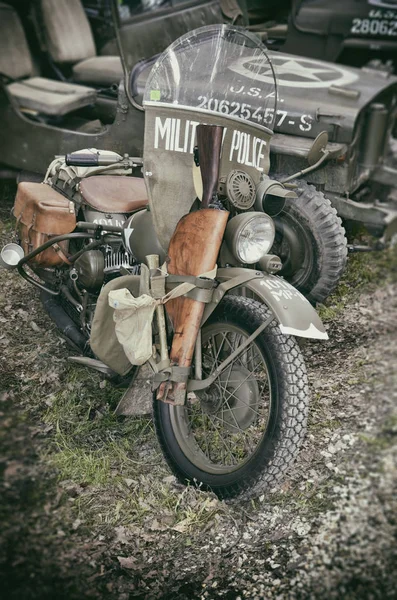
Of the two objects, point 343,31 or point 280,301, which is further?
point 343,31

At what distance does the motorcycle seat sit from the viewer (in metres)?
2.98

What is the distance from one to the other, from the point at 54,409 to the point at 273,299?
1.30 m

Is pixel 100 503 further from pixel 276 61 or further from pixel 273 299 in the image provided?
pixel 276 61

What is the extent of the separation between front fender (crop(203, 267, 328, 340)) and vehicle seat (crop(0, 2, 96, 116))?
2901mm

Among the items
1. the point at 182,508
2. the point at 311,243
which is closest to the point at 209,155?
the point at 182,508

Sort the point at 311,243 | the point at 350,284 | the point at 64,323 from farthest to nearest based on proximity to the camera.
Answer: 1. the point at 350,284
2. the point at 311,243
3. the point at 64,323

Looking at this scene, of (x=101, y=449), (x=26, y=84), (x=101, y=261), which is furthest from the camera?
(x=26, y=84)

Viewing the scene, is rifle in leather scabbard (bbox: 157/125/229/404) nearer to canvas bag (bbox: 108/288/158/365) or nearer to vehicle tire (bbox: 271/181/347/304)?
canvas bag (bbox: 108/288/158/365)

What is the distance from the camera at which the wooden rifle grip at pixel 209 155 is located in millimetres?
2426

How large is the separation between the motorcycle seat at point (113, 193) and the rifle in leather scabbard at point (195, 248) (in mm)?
524

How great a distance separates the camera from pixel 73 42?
560 centimetres

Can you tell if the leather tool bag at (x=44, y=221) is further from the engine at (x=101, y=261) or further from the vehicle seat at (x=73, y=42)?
the vehicle seat at (x=73, y=42)

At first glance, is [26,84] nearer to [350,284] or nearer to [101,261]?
[101,261]

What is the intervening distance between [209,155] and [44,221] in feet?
3.27
